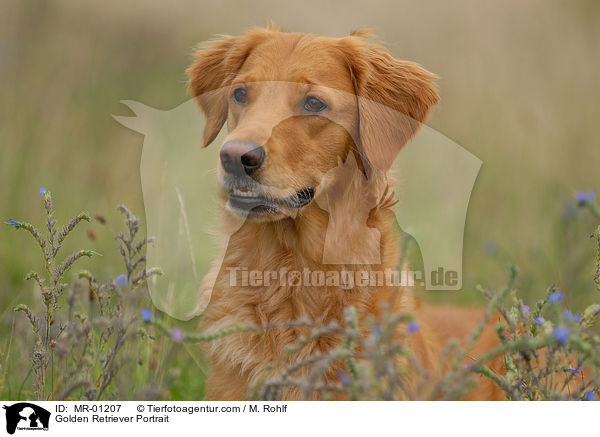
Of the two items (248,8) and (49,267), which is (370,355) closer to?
(49,267)

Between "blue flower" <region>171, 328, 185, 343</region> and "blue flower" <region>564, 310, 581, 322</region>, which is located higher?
"blue flower" <region>564, 310, 581, 322</region>

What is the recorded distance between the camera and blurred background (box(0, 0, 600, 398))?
3002 millimetres

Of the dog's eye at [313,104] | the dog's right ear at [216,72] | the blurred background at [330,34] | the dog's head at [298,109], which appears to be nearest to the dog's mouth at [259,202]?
the dog's head at [298,109]

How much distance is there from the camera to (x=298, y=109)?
8.18 ft

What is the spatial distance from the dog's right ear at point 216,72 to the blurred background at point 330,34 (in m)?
0.09

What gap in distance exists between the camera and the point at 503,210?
351 centimetres

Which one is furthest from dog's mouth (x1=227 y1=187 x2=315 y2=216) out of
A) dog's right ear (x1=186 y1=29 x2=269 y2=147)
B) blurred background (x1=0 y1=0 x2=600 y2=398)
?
blurred background (x1=0 y1=0 x2=600 y2=398)

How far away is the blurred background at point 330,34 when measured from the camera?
3002 mm

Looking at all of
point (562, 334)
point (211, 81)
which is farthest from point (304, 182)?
point (562, 334)

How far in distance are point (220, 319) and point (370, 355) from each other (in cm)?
116

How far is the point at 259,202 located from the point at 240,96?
49 cm

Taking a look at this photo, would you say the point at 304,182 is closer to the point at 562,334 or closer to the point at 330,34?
the point at 330,34
